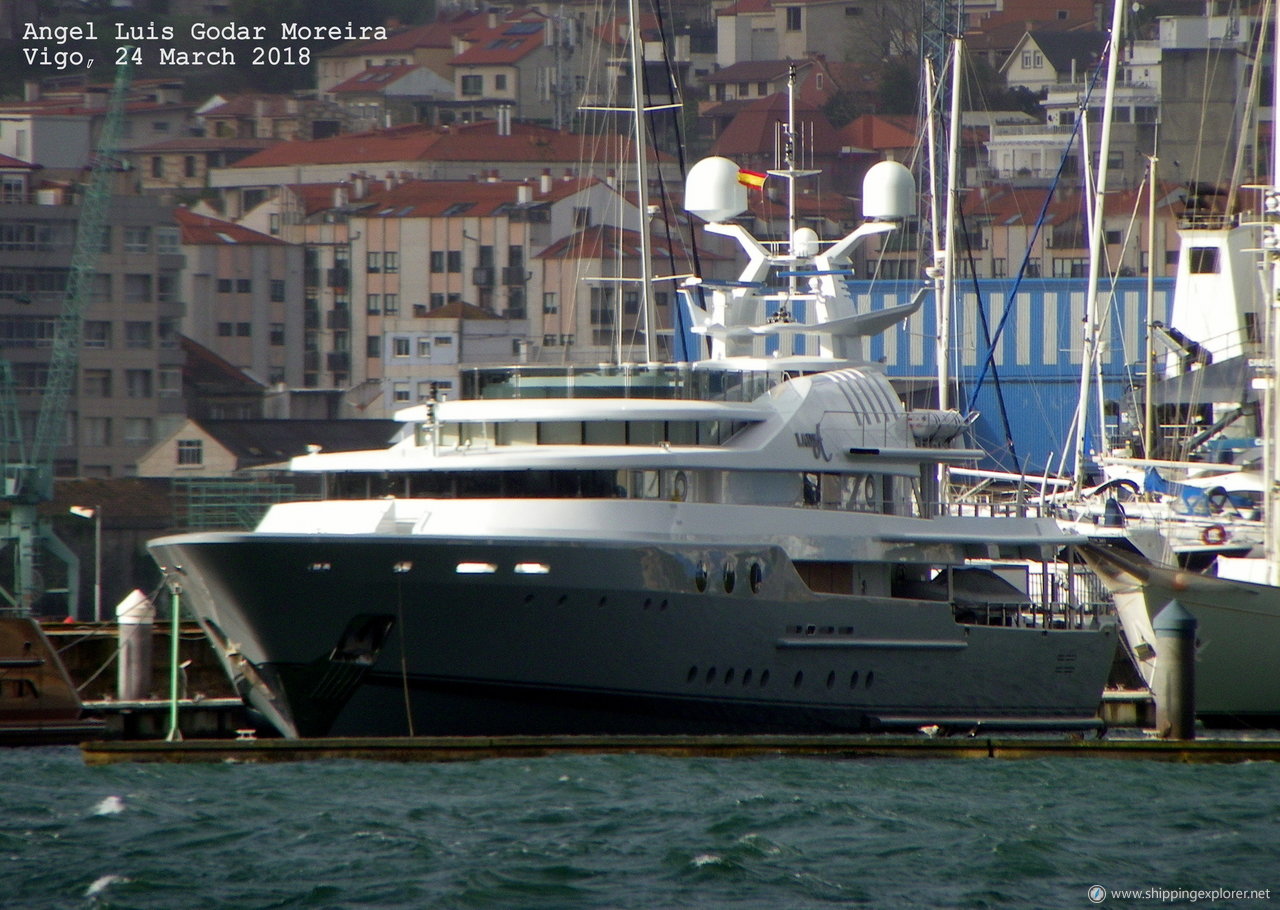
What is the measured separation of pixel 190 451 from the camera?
6762 cm

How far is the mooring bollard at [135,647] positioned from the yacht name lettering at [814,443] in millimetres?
8367

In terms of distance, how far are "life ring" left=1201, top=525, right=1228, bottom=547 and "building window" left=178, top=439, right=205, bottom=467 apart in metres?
37.6

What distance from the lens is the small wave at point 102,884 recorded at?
1728 cm

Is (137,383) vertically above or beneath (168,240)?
beneath

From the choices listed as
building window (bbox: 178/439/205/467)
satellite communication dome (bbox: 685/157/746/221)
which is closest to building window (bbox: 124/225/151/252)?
building window (bbox: 178/439/205/467)

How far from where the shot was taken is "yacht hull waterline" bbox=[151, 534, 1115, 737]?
2316 centimetres

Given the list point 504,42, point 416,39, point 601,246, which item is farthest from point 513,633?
point 416,39

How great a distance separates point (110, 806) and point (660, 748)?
18.4ft

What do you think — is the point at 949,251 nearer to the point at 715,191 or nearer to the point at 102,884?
the point at 715,191

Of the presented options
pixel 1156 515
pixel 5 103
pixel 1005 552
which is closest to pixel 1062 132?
pixel 5 103

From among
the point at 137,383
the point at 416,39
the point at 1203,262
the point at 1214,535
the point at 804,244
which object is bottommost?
the point at 1214,535

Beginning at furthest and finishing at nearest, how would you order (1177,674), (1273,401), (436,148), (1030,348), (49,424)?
(436,148), (1030,348), (49,424), (1273,401), (1177,674)

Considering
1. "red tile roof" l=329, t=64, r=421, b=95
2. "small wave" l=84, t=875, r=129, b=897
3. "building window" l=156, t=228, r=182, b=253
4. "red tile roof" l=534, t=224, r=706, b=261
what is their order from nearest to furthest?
"small wave" l=84, t=875, r=129, b=897 → "building window" l=156, t=228, r=182, b=253 → "red tile roof" l=534, t=224, r=706, b=261 → "red tile roof" l=329, t=64, r=421, b=95

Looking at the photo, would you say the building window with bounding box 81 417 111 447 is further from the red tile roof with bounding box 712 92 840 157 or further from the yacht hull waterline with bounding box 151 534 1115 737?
the yacht hull waterline with bounding box 151 534 1115 737
